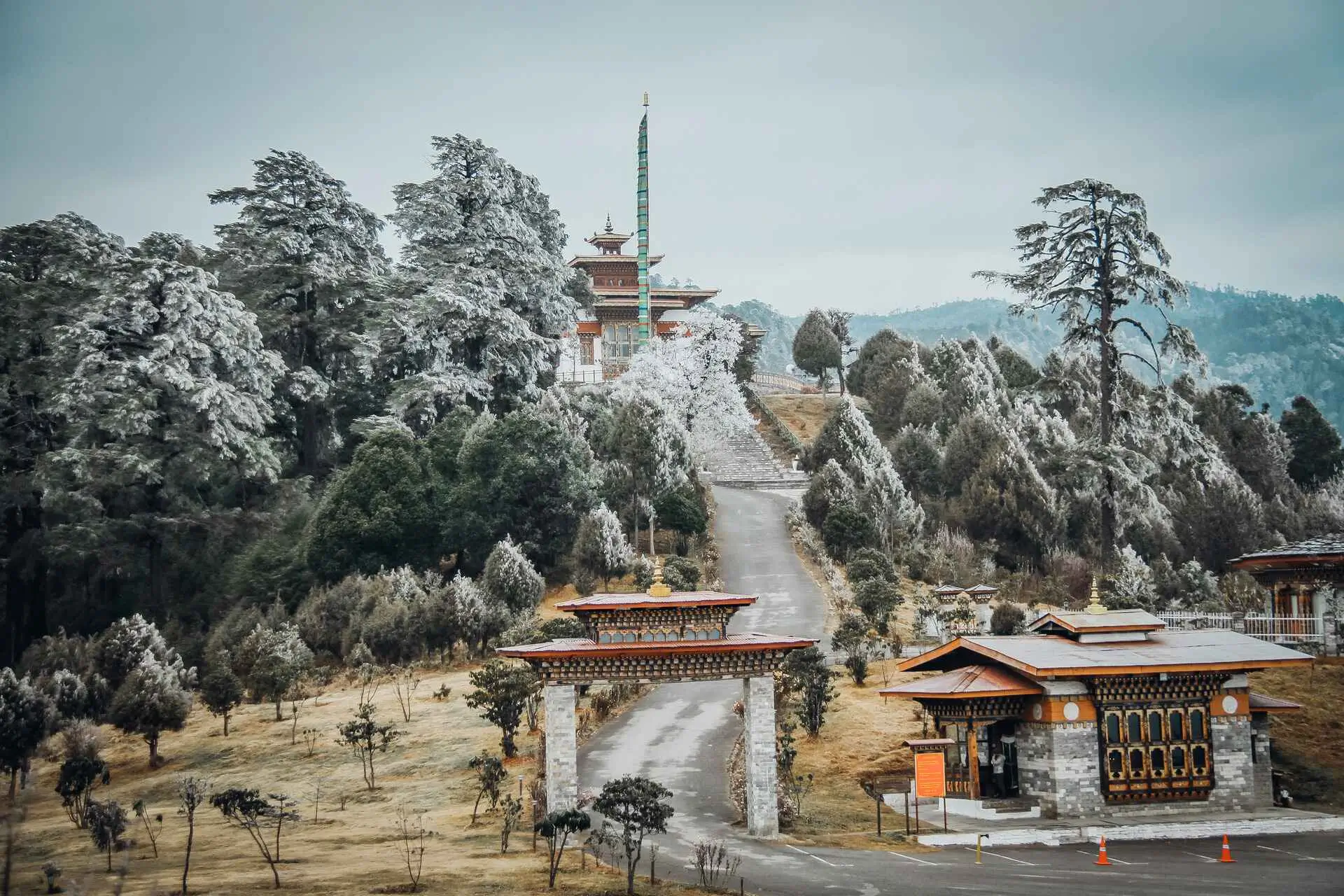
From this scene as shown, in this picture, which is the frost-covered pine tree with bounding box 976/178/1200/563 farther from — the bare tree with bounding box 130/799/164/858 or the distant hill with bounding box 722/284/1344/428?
the distant hill with bounding box 722/284/1344/428

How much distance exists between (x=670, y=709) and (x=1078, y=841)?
1132 cm

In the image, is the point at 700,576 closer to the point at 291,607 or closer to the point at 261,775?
the point at 291,607

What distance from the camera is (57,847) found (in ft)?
73.2

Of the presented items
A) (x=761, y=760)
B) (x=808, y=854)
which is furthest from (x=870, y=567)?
(x=808, y=854)

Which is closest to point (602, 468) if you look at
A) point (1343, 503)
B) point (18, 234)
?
point (18, 234)

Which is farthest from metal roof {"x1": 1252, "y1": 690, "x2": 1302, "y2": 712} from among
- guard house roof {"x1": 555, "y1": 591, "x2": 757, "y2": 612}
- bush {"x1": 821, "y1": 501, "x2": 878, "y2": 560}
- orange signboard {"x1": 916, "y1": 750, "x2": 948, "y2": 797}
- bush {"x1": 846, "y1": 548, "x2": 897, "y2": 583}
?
bush {"x1": 821, "y1": 501, "x2": 878, "y2": 560}

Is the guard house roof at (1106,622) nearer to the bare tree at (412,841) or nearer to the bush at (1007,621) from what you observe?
the bush at (1007,621)

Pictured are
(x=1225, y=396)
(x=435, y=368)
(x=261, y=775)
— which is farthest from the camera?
(x=1225, y=396)

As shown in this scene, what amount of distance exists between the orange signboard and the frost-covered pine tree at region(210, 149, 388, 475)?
3149 cm

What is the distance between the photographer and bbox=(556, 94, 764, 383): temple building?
70.8m

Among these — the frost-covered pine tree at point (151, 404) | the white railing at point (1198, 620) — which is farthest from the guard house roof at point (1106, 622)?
the frost-covered pine tree at point (151, 404)

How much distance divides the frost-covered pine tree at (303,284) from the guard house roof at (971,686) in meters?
30.4

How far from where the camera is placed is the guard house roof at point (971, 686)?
2405 cm

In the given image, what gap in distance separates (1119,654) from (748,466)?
3826cm
